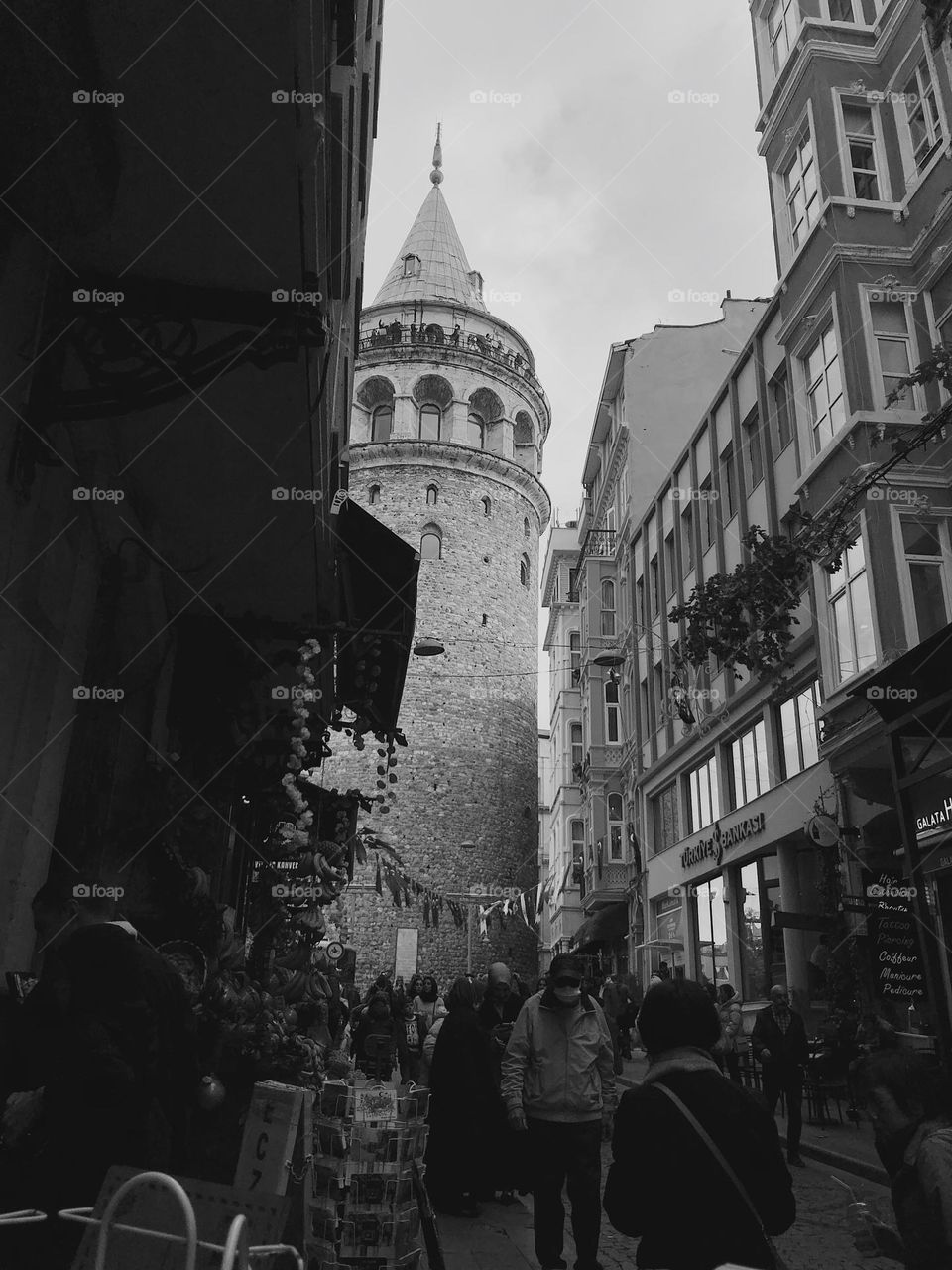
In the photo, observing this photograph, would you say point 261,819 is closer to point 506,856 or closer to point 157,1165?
point 157,1165

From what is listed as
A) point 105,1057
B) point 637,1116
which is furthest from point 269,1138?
point 637,1116

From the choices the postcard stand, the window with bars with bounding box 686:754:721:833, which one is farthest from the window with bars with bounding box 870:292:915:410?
the postcard stand

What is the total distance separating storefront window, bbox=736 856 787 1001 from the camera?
52.1 feet

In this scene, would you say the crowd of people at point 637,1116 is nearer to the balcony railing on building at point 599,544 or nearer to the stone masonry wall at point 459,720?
the balcony railing on building at point 599,544

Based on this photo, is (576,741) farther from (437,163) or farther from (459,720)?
(437,163)

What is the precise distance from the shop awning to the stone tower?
4370 millimetres

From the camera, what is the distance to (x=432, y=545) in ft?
120

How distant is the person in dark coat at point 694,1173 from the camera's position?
8.55 feet

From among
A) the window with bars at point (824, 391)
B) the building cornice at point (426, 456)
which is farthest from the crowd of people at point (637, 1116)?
the building cornice at point (426, 456)

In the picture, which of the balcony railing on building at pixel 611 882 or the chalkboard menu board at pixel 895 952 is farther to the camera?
the balcony railing on building at pixel 611 882

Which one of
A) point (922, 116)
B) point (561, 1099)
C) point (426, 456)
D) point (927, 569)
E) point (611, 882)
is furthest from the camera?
point (426, 456)

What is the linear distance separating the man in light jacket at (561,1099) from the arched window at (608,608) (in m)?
25.9

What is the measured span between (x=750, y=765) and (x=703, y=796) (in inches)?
109

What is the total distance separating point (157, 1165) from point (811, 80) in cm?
1606
